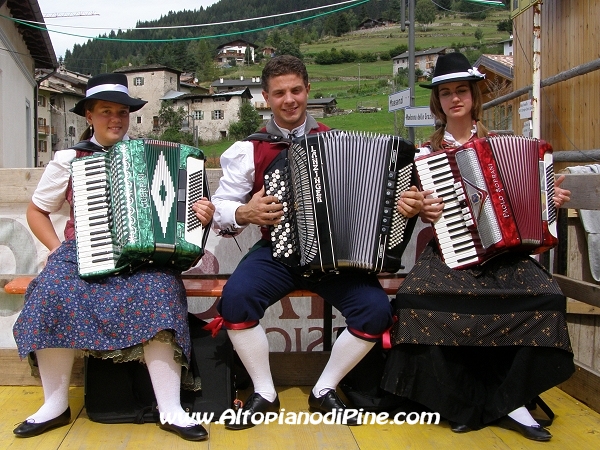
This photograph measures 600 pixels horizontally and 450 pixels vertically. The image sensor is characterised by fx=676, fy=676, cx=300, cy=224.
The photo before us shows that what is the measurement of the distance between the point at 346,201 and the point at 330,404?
3.11 ft

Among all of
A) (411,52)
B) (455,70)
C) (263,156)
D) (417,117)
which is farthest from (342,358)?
(411,52)

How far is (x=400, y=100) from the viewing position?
1031cm

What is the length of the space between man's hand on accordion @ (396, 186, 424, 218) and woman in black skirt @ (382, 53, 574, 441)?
0.05 m

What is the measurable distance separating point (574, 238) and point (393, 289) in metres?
1.18

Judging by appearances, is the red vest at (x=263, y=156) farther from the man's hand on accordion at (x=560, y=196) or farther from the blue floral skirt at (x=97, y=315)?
the man's hand on accordion at (x=560, y=196)

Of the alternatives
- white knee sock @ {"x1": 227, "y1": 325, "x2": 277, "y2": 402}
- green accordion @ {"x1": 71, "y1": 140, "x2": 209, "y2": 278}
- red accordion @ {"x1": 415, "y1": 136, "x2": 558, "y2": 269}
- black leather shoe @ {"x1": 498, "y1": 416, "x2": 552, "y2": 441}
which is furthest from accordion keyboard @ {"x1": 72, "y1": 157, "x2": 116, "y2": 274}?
black leather shoe @ {"x1": 498, "y1": 416, "x2": 552, "y2": 441}

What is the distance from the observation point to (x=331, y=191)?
306 cm

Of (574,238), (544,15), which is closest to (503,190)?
(574,238)

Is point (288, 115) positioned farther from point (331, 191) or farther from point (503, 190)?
point (503, 190)

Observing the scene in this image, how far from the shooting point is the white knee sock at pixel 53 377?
296cm

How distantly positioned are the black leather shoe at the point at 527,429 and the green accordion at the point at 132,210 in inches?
62.3

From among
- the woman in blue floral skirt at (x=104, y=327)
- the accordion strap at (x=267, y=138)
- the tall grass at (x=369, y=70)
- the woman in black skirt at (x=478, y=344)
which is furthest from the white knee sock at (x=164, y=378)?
the tall grass at (x=369, y=70)

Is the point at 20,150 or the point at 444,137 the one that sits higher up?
the point at 20,150

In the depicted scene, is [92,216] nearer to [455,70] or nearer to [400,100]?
[455,70]
